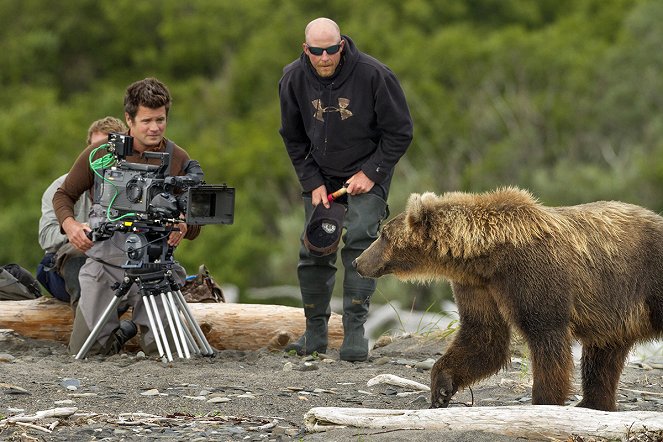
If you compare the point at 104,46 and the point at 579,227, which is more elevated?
the point at 104,46

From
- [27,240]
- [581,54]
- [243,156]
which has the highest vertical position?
[581,54]

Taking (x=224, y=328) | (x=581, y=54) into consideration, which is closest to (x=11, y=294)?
(x=224, y=328)

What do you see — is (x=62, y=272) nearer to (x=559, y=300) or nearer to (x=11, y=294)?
(x=11, y=294)

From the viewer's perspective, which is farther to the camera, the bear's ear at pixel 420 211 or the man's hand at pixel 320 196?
the man's hand at pixel 320 196

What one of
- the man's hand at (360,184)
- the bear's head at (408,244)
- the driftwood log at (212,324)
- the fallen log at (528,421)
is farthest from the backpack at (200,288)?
the fallen log at (528,421)

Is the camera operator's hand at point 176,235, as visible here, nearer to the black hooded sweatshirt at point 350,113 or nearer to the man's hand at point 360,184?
the black hooded sweatshirt at point 350,113

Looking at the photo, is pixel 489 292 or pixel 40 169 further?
pixel 40 169

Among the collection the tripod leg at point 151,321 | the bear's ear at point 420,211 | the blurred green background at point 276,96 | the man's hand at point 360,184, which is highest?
the blurred green background at point 276,96

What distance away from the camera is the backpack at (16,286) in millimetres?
9969

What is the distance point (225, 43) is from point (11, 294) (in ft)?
218

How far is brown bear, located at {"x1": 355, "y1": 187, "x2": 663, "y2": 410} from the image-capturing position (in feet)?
22.6

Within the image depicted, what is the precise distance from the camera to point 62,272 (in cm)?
948

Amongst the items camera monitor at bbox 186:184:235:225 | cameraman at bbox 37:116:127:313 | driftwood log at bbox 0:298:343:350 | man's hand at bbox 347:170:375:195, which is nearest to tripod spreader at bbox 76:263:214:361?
camera monitor at bbox 186:184:235:225

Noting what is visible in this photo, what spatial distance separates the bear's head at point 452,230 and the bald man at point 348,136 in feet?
4.34
